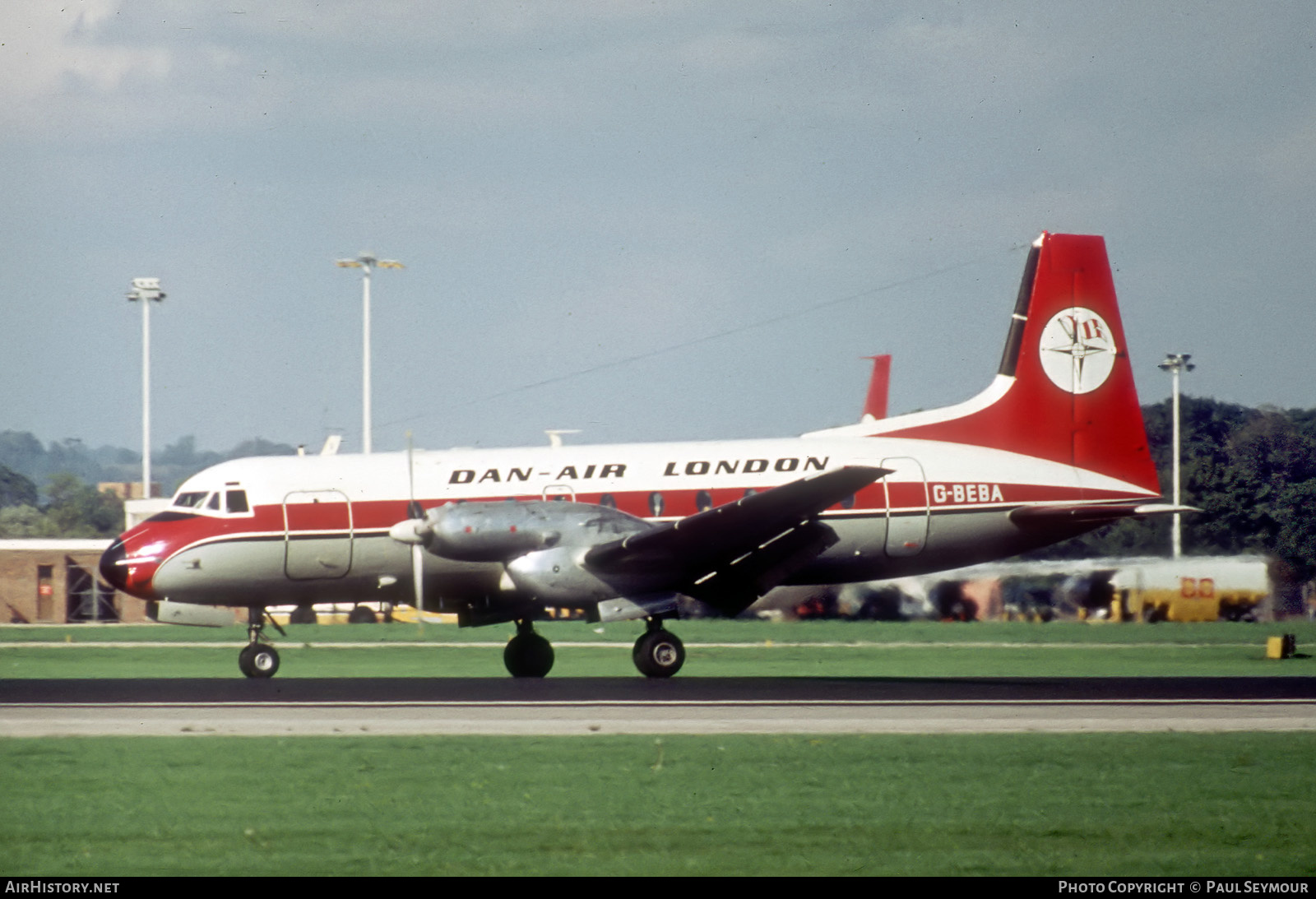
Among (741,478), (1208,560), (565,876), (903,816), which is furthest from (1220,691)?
(1208,560)

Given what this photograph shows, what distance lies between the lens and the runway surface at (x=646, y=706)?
1742 centimetres

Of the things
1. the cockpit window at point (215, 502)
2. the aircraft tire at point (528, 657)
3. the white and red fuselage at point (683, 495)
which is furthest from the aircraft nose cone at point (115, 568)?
the aircraft tire at point (528, 657)

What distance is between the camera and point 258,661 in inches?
981

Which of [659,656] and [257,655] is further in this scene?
[257,655]

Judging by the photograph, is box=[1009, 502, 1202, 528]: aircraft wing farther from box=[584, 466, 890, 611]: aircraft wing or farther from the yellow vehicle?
the yellow vehicle

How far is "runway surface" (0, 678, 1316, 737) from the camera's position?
1742 centimetres

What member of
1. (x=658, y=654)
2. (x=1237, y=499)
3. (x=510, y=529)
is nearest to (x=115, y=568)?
(x=510, y=529)

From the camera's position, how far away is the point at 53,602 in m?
62.7

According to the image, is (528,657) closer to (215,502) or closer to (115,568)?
(215,502)

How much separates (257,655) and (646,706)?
8436 mm

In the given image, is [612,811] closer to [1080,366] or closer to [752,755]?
[752,755]

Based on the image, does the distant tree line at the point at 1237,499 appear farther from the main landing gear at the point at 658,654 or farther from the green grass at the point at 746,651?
the main landing gear at the point at 658,654

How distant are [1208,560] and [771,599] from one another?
1228 cm

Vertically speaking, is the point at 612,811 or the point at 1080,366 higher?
the point at 1080,366
